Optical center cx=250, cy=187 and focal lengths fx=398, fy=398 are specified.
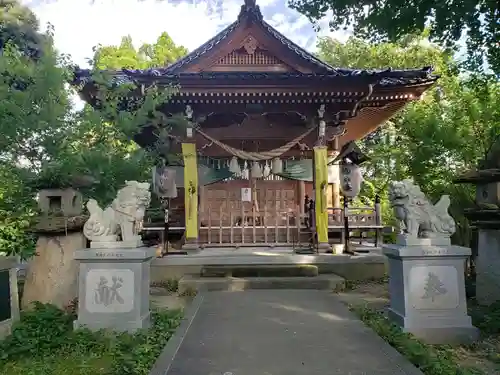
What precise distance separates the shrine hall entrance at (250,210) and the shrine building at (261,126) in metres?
0.03

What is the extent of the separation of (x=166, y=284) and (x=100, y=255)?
3.96 meters

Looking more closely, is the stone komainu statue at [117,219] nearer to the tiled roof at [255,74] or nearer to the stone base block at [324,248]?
the tiled roof at [255,74]

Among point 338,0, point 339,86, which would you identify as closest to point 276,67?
point 339,86

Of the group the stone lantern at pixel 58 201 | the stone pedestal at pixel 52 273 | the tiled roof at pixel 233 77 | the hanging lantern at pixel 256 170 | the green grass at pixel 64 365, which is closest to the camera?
the green grass at pixel 64 365

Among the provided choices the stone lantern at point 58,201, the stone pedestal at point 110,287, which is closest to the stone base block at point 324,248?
the stone pedestal at point 110,287

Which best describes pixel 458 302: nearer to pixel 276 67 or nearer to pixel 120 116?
pixel 120 116

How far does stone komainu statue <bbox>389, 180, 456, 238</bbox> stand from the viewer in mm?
5867

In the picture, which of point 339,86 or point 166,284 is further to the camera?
point 339,86

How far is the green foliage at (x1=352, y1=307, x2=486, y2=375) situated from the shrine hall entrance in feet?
19.0

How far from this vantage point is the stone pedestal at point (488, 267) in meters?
7.11

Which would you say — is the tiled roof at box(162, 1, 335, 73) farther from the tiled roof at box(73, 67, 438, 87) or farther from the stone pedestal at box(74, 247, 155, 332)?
the stone pedestal at box(74, 247, 155, 332)

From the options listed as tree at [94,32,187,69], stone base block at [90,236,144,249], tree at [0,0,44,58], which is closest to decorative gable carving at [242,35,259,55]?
tree at [0,0,44,58]

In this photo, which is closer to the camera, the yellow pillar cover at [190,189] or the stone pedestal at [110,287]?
the stone pedestal at [110,287]

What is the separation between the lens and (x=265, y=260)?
9781mm
